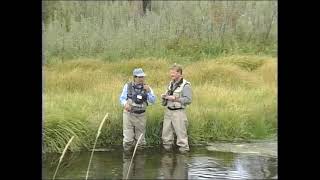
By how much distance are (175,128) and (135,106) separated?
579 millimetres

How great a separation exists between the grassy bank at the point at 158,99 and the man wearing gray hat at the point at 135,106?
0.35ft

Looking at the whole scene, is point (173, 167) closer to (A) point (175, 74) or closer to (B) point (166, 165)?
(B) point (166, 165)

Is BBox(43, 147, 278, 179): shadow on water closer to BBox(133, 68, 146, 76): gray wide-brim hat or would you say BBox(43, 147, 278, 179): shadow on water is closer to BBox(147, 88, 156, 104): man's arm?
BBox(147, 88, 156, 104): man's arm

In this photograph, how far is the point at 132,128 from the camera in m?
8.27

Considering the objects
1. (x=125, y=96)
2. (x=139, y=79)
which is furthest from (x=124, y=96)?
(x=139, y=79)

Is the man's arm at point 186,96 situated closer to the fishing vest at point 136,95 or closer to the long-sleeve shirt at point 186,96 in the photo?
the long-sleeve shirt at point 186,96

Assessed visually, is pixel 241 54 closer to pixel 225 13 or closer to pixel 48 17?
pixel 225 13

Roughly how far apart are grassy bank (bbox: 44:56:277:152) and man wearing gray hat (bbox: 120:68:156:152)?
106 mm

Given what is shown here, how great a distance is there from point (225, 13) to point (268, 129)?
167 centimetres

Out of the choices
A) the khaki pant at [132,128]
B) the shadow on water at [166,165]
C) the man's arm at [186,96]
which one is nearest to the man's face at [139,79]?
the khaki pant at [132,128]

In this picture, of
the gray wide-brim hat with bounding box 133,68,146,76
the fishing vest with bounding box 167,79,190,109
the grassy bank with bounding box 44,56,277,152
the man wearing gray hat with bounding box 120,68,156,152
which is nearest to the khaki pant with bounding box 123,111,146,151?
the man wearing gray hat with bounding box 120,68,156,152

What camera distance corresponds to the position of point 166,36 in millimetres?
8656

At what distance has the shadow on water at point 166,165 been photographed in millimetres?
7656
